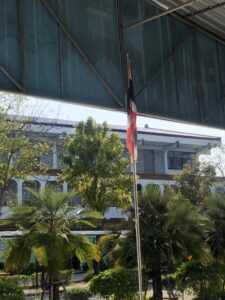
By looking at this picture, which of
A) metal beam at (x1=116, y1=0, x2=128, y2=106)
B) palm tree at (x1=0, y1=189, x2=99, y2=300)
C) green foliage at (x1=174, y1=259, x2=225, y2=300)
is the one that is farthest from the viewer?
green foliage at (x1=174, y1=259, x2=225, y2=300)

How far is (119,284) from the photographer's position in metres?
14.3

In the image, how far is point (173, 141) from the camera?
2061 inches

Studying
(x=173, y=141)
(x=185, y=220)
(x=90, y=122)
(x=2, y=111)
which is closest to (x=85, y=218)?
(x=185, y=220)

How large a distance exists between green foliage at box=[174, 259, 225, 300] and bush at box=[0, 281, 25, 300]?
211 inches

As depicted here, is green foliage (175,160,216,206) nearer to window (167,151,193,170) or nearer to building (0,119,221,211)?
building (0,119,221,211)

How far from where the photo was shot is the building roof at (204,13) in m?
9.85

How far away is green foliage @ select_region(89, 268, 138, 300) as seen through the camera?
46.8 feet

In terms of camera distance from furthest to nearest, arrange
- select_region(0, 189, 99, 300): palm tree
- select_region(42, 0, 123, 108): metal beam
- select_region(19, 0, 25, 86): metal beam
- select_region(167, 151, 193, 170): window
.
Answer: select_region(167, 151, 193, 170): window < select_region(0, 189, 99, 300): palm tree < select_region(42, 0, 123, 108): metal beam < select_region(19, 0, 25, 86): metal beam

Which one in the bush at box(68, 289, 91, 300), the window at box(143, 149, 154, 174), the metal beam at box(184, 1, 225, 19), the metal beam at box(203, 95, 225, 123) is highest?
the window at box(143, 149, 154, 174)

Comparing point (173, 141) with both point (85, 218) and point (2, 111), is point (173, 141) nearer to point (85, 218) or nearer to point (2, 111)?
point (2, 111)

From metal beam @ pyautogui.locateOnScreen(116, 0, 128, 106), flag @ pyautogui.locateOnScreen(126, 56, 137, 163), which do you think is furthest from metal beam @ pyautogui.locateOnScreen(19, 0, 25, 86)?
metal beam @ pyautogui.locateOnScreen(116, 0, 128, 106)

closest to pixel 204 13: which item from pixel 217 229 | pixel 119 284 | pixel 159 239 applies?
pixel 159 239

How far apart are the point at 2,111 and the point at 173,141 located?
31780 mm

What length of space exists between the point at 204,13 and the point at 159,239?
6773 mm
